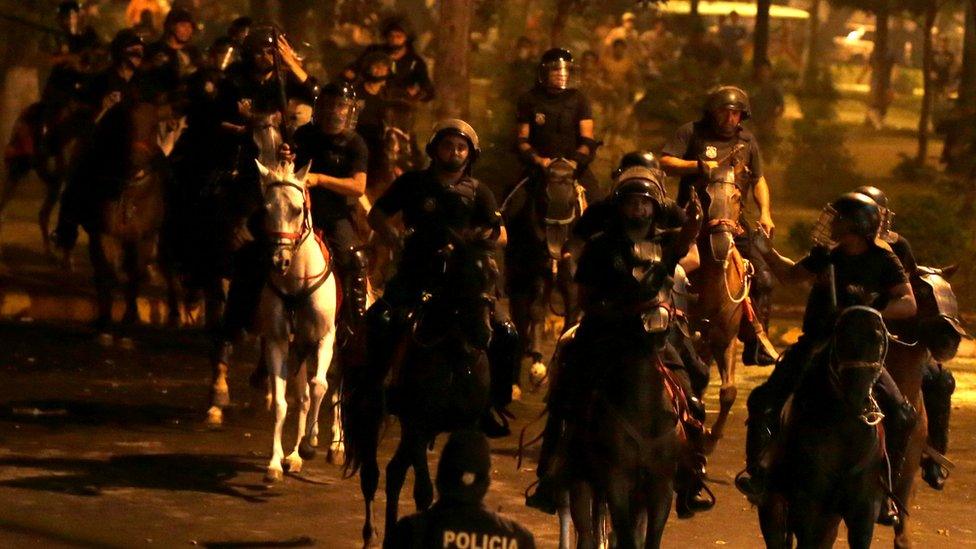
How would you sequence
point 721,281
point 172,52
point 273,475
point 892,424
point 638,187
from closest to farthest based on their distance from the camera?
point 638,187 < point 892,424 < point 273,475 < point 721,281 < point 172,52

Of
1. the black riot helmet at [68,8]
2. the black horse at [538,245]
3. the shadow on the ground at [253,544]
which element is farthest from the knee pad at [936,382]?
the black riot helmet at [68,8]

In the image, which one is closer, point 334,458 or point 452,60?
point 334,458

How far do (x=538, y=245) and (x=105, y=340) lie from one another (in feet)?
14.0

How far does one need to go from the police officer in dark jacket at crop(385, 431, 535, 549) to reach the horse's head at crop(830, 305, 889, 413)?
329 cm

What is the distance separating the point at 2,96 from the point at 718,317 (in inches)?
778

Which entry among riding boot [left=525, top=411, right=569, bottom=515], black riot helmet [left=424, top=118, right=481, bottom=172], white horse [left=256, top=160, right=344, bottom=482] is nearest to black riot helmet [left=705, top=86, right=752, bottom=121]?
white horse [left=256, top=160, right=344, bottom=482]

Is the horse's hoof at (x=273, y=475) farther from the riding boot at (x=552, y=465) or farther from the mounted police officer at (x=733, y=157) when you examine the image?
the mounted police officer at (x=733, y=157)

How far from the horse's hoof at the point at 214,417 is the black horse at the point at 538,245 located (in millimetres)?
3020

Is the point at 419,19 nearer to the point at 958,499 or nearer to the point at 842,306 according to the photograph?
the point at 958,499

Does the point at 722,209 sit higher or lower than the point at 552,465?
higher

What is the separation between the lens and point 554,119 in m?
18.0

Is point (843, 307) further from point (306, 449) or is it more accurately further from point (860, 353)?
point (306, 449)

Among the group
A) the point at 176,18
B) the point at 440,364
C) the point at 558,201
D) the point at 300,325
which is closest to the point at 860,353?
the point at 440,364

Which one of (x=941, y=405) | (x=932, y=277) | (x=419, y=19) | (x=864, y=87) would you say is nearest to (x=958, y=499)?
(x=941, y=405)
